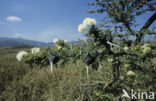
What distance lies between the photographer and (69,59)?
152 centimetres

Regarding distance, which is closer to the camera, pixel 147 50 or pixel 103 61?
pixel 147 50

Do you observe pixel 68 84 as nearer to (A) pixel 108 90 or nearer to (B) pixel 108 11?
(A) pixel 108 90

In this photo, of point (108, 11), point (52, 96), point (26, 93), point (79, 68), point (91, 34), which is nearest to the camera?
point (91, 34)

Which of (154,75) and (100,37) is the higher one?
(100,37)

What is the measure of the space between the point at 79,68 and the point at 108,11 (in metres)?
1.54

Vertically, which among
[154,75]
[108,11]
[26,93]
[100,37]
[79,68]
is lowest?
[26,93]

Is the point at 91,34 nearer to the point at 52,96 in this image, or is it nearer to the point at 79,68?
the point at 52,96

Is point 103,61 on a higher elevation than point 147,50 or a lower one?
lower

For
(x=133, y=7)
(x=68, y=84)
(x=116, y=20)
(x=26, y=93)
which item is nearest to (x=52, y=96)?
(x=68, y=84)

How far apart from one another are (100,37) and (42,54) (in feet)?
3.42

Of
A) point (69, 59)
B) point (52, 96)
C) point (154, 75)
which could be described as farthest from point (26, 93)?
point (154, 75)

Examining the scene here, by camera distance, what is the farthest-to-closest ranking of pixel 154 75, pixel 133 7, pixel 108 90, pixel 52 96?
pixel 133 7 < pixel 52 96 < pixel 108 90 < pixel 154 75

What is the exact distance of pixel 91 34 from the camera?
2.63ft

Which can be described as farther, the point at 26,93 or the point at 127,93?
the point at 26,93
